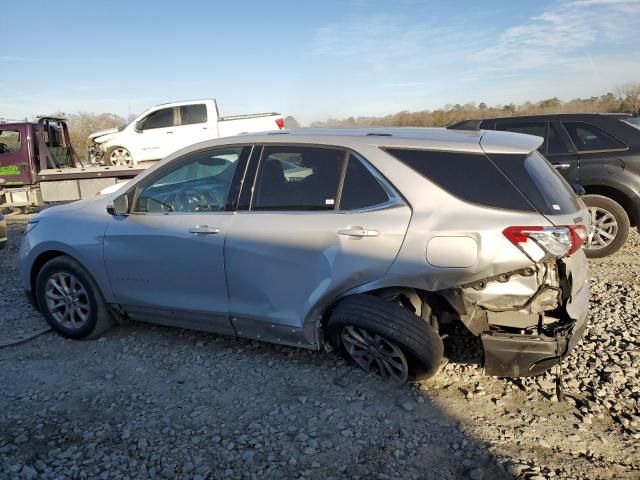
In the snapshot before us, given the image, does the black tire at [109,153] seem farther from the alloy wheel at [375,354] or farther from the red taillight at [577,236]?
the red taillight at [577,236]

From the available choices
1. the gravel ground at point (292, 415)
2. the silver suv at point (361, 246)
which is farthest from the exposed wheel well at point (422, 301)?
the gravel ground at point (292, 415)

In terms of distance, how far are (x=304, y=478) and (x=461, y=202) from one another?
5.76 feet

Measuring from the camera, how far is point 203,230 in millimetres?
3615

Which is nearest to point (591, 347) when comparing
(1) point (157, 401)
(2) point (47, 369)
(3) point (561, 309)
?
(3) point (561, 309)

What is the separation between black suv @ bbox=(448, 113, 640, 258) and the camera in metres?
6.06

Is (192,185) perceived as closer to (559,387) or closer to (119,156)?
(559,387)

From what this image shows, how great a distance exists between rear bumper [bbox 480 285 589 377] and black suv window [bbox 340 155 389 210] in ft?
3.51

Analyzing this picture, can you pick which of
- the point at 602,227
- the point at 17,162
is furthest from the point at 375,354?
the point at 17,162

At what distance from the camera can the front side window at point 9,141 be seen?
11820 mm

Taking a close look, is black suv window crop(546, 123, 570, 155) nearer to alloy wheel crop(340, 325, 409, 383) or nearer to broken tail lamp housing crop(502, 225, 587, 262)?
broken tail lamp housing crop(502, 225, 587, 262)

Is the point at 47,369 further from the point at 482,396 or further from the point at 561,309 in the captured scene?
the point at 561,309

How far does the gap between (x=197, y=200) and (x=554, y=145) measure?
4850 mm

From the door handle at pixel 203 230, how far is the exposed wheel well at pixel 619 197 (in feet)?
16.1

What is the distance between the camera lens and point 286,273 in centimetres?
339
